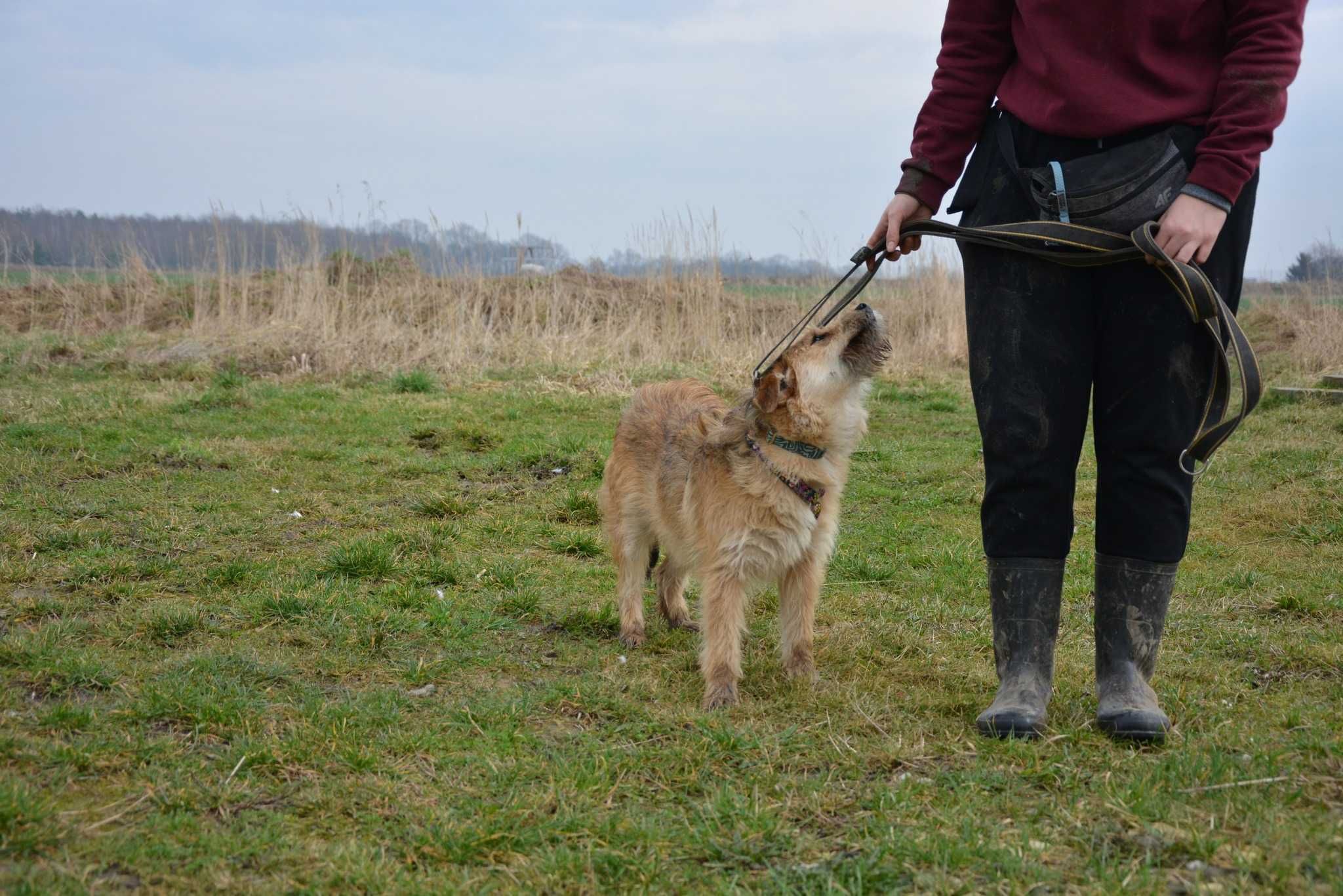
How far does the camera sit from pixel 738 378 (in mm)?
11250

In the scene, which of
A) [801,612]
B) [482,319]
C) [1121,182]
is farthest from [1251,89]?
[482,319]

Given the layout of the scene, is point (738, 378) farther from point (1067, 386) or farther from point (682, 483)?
point (1067, 386)

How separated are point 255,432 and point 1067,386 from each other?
662 cm

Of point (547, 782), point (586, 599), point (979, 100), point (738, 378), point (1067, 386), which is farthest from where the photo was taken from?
point (738, 378)

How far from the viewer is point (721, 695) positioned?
338cm

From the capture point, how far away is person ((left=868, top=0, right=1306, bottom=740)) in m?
2.57

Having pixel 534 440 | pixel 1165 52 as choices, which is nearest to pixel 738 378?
pixel 534 440

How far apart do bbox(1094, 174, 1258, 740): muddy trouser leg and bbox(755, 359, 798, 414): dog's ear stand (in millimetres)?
987

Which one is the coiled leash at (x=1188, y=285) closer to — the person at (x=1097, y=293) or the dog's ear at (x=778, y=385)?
the person at (x=1097, y=293)

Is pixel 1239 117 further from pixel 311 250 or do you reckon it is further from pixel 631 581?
pixel 311 250

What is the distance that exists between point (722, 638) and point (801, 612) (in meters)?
0.31

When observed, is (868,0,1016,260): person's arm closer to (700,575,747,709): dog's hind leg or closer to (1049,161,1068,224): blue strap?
(1049,161,1068,224): blue strap

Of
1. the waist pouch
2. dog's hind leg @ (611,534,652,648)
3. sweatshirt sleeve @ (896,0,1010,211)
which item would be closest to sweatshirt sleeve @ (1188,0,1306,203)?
the waist pouch

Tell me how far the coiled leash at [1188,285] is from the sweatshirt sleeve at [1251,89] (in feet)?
0.65
